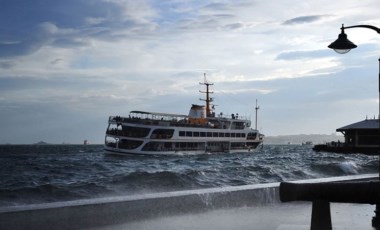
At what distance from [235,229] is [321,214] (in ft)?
3.80

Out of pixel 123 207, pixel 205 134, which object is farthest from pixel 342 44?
pixel 205 134

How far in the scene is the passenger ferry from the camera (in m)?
62.9

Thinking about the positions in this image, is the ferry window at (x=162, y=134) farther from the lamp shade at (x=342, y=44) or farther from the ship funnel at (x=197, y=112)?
the lamp shade at (x=342, y=44)

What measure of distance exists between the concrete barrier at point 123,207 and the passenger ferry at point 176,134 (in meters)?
54.7

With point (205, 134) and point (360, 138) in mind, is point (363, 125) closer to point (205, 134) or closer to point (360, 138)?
point (360, 138)

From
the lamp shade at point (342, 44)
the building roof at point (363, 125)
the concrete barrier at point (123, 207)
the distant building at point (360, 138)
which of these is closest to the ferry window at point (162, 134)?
the distant building at point (360, 138)

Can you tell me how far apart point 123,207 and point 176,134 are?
193 feet

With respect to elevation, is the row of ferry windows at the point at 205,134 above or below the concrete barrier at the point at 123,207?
above

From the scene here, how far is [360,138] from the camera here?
71812mm

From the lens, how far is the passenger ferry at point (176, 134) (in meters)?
62.9

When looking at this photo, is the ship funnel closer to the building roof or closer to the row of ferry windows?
the row of ferry windows

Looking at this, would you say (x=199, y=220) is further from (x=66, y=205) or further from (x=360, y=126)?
(x=360, y=126)

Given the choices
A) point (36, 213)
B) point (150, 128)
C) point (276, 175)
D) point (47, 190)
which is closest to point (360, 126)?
point (150, 128)

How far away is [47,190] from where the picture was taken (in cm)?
1981
